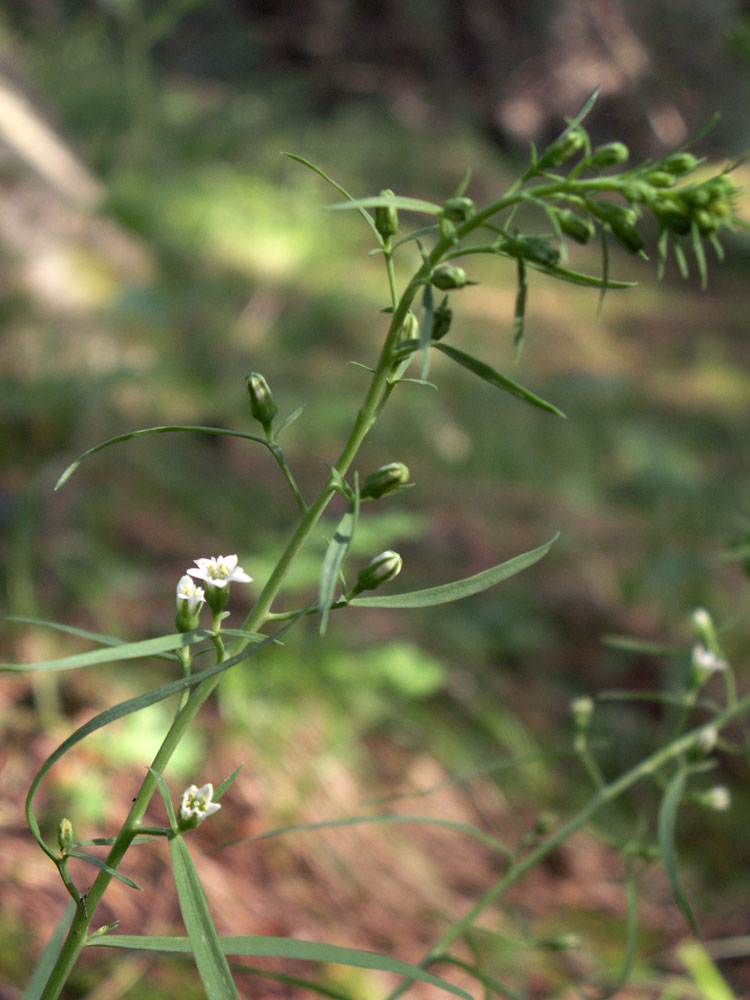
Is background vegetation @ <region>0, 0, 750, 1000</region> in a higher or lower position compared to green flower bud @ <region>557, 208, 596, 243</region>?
lower

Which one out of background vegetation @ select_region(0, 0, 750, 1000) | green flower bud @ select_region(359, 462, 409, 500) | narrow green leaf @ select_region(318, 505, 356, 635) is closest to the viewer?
narrow green leaf @ select_region(318, 505, 356, 635)

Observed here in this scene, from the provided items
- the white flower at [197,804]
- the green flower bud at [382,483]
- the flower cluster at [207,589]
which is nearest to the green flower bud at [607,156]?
the green flower bud at [382,483]

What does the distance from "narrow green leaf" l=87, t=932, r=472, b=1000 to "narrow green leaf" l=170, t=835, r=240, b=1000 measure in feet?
0.04

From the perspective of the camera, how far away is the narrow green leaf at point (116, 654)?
1.79ft

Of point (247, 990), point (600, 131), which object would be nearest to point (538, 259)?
point (247, 990)

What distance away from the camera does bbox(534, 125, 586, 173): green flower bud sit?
611 mm

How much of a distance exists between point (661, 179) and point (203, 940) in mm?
567

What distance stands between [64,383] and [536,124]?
250 inches

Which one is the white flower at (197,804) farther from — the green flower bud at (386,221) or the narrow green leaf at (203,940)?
the green flower bud at (386,221)

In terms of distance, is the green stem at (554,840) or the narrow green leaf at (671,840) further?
the green stem at (554,840)

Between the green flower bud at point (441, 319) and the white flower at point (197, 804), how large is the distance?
0.35 meters

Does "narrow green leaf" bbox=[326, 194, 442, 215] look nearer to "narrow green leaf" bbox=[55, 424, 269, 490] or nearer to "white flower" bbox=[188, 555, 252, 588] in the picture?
"narrow green leaf" bbox=[55, 424, 269, 490]

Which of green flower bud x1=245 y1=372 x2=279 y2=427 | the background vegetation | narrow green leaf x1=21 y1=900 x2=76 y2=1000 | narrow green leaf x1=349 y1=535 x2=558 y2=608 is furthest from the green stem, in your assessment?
green flower bud x1=245 y1=372 x2=279 y2=427

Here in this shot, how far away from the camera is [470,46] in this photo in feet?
26.3
